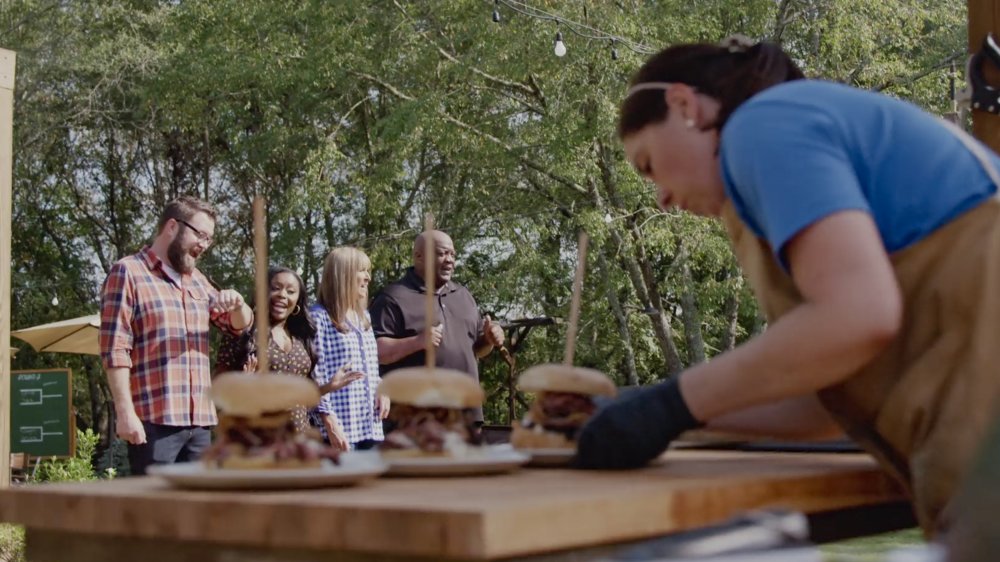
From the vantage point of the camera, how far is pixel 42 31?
23.0m

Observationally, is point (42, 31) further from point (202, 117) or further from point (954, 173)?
point (954, 173)

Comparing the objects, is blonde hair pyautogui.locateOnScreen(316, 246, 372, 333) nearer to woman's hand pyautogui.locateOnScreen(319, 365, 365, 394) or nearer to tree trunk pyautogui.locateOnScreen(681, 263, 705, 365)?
woman's hand pyautogui.locateOnScreen(319, 365, 365, 394)

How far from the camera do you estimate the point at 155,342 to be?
516cm

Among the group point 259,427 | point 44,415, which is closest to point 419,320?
point 259,427

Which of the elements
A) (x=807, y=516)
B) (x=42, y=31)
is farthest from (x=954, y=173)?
(x=42, y=31)

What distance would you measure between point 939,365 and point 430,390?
758 mm

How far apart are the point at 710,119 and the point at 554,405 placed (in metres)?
0.56

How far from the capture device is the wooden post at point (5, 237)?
6223 millimetres

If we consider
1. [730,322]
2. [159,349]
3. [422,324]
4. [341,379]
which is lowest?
[341,379]

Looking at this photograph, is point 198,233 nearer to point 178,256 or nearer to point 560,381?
point 178,256

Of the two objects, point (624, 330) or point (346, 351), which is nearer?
point (346, 351)

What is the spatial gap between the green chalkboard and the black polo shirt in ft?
22.0

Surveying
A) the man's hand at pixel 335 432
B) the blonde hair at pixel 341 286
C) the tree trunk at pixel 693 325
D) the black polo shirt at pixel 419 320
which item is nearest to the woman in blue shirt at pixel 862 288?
the man's hand at pixel 335 432

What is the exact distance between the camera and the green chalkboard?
12414 millimetres
